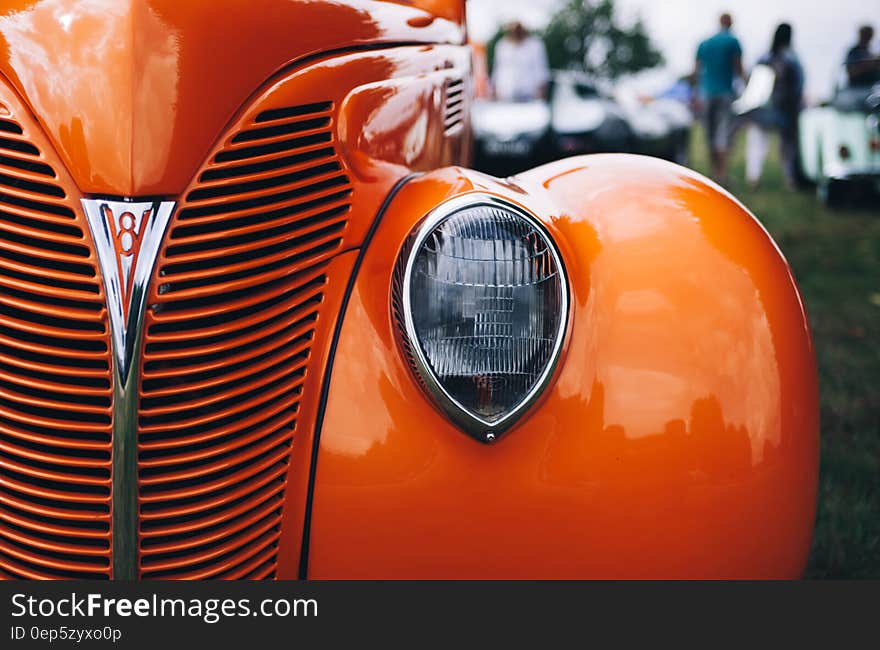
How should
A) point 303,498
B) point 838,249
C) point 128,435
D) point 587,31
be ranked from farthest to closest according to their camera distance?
point 587,31, point 838,249, point 303,498, point 128,435

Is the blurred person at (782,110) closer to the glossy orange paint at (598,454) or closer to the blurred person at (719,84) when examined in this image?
the blurred person at (719,84)

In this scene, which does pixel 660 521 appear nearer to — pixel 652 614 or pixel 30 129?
pixel 652 614

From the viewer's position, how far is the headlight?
1477 mm

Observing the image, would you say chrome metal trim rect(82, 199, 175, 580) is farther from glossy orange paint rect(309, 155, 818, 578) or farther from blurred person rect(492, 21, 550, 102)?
blurred person rect(492, 21, 550, 102)

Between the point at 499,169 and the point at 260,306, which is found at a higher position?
the point at 499,169

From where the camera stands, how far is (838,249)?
7.00 meters

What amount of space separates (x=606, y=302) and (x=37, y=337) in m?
0.99

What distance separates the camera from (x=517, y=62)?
7445 mm

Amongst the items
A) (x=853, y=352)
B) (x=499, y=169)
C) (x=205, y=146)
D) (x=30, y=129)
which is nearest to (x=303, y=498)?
(x=205, y=146)

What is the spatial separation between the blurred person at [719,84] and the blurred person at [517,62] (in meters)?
Result: 3.01

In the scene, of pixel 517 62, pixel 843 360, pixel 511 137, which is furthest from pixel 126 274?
pixel 511 137

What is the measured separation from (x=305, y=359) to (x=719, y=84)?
30.5ft

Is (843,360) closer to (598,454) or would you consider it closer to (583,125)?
(598,454)

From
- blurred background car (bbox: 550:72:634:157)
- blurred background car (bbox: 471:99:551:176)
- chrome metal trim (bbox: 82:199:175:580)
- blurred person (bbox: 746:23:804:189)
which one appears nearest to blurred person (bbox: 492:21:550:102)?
blurred background car (bbox: 471:99:551:176)
